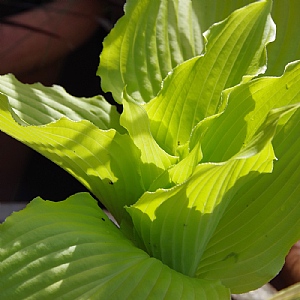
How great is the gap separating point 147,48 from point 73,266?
0.23 metres

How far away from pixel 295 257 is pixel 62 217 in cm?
34

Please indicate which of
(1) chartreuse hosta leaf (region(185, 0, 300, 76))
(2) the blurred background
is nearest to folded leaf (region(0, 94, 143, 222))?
(1) chartreuse hosta leaf (region(185, 0, 300, 76))

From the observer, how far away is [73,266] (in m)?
0.32

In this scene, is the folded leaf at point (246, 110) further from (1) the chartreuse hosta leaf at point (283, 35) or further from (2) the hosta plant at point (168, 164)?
(1) the chartreuse hosta leaf at point (283, 35)

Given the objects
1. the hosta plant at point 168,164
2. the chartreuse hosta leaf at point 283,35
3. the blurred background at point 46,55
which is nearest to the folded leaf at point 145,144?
the hosta plant at point 168,164

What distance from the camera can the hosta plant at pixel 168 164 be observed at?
0.33 metres

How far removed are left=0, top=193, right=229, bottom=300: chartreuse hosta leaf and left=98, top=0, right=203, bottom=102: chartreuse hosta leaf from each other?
0.53 feet

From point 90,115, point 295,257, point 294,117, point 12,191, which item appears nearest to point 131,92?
point 90,115

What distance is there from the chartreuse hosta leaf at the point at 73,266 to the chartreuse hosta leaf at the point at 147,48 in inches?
6.3

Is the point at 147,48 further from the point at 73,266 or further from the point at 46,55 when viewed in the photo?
the point at 46,55

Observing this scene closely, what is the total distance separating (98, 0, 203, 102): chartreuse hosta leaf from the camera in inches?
18.5

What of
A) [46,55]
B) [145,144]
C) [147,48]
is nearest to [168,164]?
[145,144]

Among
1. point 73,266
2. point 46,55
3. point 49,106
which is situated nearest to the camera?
point 73,266

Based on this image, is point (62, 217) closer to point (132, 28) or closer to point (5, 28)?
point (132, 28)
